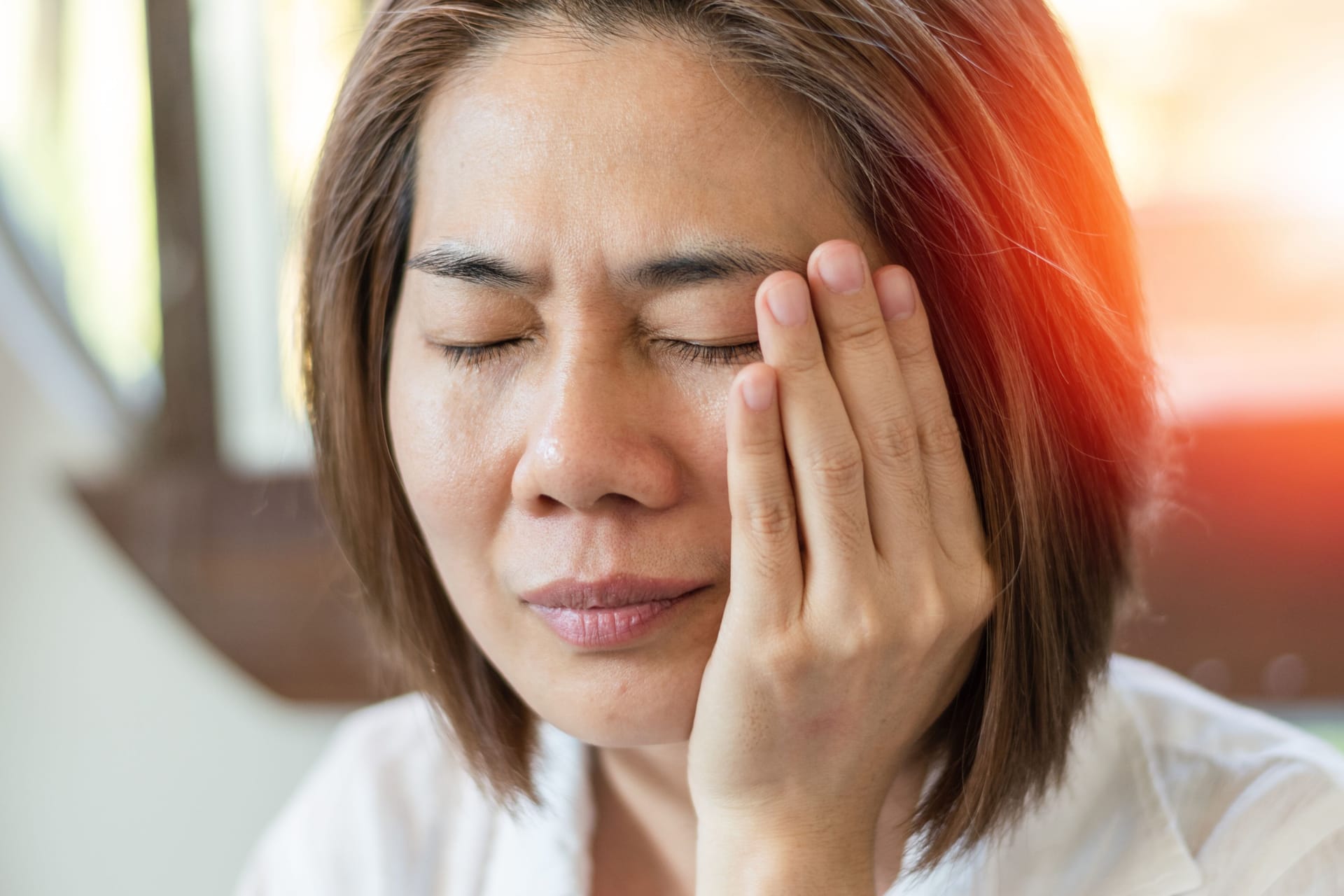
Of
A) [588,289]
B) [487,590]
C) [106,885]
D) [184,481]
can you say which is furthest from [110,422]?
[588,289]

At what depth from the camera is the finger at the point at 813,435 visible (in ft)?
2.53

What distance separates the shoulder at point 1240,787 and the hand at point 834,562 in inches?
12.3

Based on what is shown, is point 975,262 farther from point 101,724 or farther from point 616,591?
point 101,724

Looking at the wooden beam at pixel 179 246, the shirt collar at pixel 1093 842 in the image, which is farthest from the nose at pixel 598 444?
the wooden beam at pixel 179 246

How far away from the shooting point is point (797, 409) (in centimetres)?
79

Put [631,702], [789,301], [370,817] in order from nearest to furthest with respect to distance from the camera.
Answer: [789,301] < [631,702] < [370,817]

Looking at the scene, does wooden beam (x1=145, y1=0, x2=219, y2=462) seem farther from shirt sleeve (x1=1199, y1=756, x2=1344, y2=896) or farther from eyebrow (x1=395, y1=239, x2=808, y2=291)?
shirt sleeve (x1=1199, y1=756, x2=1344, y2=896)

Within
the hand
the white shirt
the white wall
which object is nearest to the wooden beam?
the white wall

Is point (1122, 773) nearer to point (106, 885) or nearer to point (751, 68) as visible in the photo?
point (751, 68)

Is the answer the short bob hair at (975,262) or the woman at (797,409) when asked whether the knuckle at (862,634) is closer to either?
the woman at (797,409)

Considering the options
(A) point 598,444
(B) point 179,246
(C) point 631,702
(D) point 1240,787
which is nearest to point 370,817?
(C) point 631,702

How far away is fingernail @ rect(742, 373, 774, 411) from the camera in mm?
775

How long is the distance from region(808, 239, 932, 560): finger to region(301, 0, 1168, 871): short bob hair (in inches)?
3.0

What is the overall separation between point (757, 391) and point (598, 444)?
0.12 m
